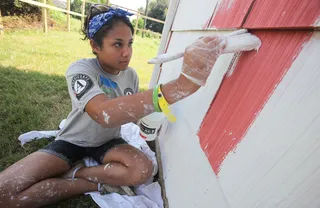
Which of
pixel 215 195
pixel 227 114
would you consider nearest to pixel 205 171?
pixel 215 195

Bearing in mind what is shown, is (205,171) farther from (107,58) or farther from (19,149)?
(19,149)

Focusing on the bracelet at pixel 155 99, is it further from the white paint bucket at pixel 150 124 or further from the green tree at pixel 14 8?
the green tree at pixel 14 8

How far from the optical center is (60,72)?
426 cm

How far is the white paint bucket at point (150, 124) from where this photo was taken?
2280mm

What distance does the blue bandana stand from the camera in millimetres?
1579

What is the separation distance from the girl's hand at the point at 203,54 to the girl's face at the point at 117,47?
2.75 feet

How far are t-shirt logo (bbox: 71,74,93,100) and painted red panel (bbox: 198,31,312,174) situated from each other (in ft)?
2.53

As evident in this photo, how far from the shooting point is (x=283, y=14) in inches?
27.0

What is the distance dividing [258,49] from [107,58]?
Answer: 1.15 m

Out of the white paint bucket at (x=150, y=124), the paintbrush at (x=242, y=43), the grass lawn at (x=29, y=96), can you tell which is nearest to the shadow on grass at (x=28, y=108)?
the grass lawn at (x=29, y=96)

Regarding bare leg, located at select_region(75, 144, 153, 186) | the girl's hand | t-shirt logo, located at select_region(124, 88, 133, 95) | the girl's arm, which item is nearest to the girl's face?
t-shirt logo, located at select_region(124, 88, 133, 95)

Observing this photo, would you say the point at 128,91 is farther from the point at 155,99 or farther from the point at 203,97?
the point at 155,99

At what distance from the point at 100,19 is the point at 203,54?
1061 millimetres

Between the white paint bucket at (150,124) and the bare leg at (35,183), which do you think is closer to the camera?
the bare leg at (35,183)
